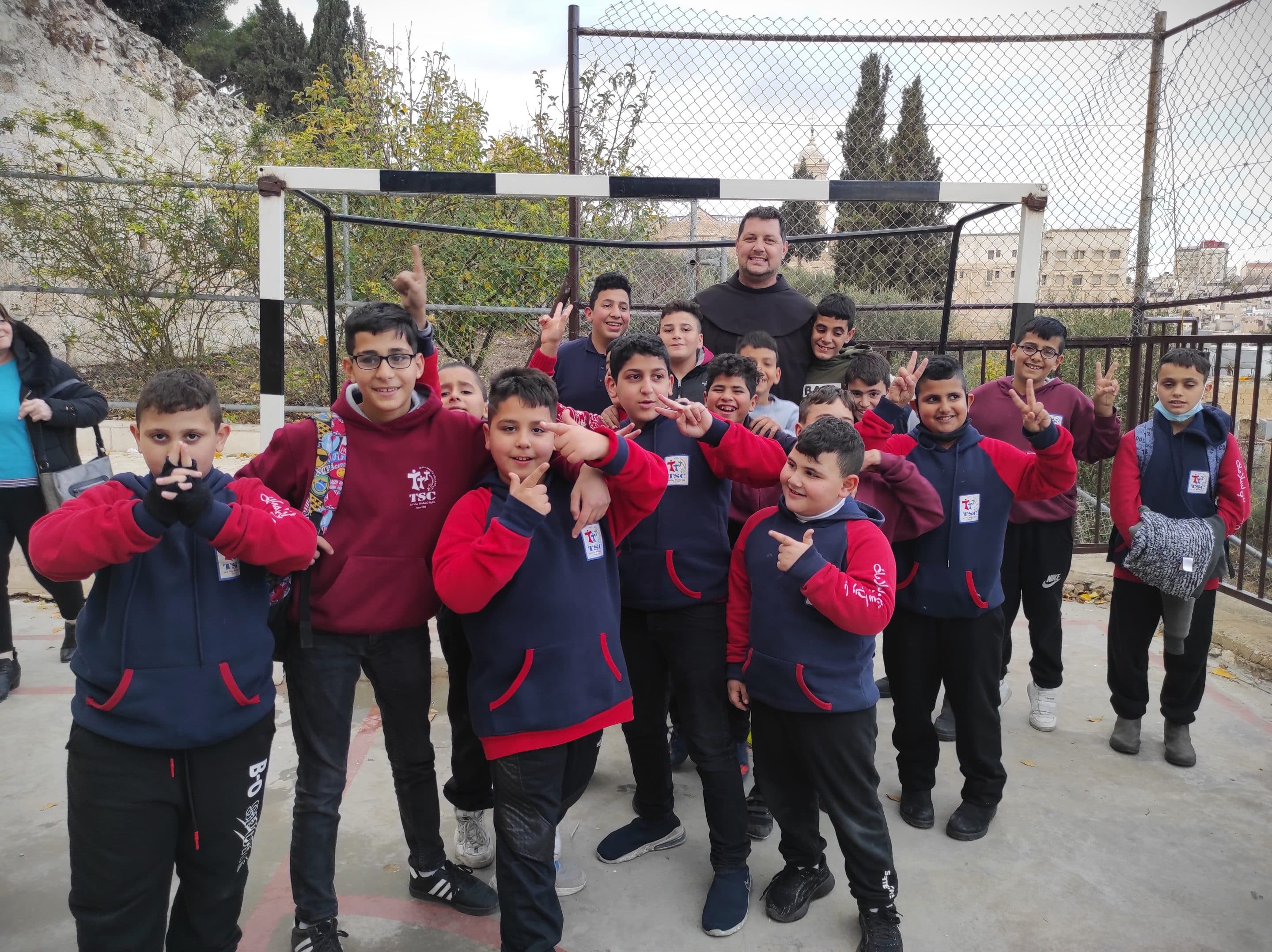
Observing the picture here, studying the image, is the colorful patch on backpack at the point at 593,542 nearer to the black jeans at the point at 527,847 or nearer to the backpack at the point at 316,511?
the black jeans at the point at 527,847

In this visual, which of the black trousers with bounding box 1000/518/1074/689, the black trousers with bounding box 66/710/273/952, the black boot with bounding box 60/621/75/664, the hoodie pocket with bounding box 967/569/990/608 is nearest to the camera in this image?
the black trousers with bounding box 66/710/273/952

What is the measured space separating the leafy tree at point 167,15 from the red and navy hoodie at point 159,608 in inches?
676

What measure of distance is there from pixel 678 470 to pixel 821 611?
578 millimetres

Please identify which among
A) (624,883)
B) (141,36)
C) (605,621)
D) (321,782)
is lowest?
(624,883)

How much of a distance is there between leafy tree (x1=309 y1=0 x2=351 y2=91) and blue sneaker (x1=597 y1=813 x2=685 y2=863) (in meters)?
22.4

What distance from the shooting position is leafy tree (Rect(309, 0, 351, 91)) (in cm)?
2133

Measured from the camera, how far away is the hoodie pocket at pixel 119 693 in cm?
179

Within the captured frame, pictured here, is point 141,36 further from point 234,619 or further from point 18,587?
point 234,619

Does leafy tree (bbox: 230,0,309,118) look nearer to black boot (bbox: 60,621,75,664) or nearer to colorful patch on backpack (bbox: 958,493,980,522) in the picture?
black boot (bbox: 60,621,75,664)

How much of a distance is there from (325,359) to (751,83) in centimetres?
441

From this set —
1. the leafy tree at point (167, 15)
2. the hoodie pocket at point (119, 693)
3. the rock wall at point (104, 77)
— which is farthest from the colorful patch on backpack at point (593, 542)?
the leafy tree at point (167, 15)

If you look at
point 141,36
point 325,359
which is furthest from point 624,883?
point 141,36

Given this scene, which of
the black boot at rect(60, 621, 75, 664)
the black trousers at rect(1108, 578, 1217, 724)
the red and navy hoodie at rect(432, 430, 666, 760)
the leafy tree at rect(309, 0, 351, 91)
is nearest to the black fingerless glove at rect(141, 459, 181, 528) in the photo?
the red and navy hoodie at rect(432, 430, 666, 760)

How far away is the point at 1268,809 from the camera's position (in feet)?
10.2
